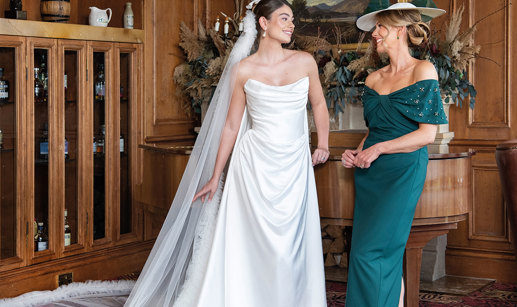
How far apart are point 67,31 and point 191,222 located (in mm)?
2029

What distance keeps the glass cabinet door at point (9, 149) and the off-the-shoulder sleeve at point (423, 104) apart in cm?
281

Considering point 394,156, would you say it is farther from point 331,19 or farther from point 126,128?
point 126,128

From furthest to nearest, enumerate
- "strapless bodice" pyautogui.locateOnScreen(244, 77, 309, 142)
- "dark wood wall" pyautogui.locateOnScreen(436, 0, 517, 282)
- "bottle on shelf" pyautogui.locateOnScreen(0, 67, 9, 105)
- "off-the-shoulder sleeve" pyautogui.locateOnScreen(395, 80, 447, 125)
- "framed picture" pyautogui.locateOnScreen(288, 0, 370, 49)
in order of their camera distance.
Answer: "framed picture" pyautogui.locateOnScreen(288, 0, 370, 49), "dark wood wall" pyautogui.locateOnScreen(436, 0, 517, 282), "bottle on shelf" pyautogui.locateOnScreen(0, 67, 9, 105), "strapless bodice" pyautogui.locateOnScreen(244, 77, 309, 142), "off-the-shoulder sleeve" pyautogui.locateOnScreen(395, 80, 447, 125)

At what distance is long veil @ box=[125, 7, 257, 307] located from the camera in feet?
12.9

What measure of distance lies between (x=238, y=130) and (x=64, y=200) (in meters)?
1.96

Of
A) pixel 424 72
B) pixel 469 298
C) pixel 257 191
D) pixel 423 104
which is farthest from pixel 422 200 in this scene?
pixel 469 298

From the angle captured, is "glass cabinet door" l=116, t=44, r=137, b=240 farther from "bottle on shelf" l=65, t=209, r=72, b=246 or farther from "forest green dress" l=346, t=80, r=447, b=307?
"forest green dress" l=346, t=80, r=447, b=307

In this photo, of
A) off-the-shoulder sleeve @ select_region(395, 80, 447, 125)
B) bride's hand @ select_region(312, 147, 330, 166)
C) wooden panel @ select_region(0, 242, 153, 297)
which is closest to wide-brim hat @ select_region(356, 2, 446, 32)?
off-the-shoulder sleeve @ select_region(395, 80, 447, 125)

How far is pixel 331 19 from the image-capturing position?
598cm

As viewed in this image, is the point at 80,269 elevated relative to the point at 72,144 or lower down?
lower down

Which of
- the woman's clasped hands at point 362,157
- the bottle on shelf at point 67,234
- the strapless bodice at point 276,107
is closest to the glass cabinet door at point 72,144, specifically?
the bottle on shelf at point 67,234

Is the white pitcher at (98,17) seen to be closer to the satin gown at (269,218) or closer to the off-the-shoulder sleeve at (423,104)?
the satin gown at (269,218)

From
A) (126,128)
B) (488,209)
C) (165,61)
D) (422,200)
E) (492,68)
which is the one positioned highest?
(165,61)

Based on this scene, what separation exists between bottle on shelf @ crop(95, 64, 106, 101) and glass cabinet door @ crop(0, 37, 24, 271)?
2.26 ft
